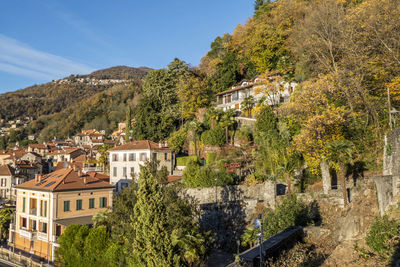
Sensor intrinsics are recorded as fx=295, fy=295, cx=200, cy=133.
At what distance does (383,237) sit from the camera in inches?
445

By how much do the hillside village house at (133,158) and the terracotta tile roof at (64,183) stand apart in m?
8.08

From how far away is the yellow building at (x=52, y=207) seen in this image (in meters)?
27.2

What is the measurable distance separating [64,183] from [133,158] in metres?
12.0

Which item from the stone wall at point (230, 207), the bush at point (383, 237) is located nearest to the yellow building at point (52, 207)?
the stone wall at point (230, 207)

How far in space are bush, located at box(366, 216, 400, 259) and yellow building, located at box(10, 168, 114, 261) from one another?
23269 millimetres

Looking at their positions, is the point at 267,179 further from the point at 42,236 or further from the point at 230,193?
the point at 42,236

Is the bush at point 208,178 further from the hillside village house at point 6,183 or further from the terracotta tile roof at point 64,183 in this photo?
the hillside village house at point 6,183

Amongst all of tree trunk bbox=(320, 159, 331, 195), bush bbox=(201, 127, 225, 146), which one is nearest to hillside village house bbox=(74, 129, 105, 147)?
bush bbox=(201, 127, 225, 146)

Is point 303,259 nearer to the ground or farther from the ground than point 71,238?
farther from the ground

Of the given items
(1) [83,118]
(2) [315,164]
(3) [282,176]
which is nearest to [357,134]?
(2) [315,164]

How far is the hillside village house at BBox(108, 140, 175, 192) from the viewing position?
128ft

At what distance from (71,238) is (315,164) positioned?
1920 cm

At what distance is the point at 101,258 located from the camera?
2042 centimetres

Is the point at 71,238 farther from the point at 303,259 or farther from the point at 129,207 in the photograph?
the point at 303,259
